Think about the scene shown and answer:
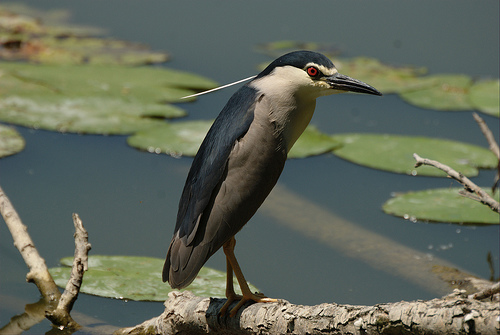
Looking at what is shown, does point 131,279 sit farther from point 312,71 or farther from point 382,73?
point 382,73

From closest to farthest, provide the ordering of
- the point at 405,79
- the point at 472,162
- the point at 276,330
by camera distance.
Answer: the point at 276,330, the point at 472,162, the point at 405,79

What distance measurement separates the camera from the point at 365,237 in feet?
12.0

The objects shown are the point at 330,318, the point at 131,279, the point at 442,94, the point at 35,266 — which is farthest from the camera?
the point at 442,94

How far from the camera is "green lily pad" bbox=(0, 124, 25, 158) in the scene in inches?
166

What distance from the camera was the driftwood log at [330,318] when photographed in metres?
1.63

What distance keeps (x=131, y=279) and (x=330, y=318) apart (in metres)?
1.30

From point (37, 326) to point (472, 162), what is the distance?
2968mm

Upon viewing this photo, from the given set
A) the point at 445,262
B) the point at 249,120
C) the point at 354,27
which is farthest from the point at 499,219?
the point at 354,27

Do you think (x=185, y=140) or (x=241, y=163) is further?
(x=185, y=140)

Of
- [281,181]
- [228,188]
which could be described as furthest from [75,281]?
[281,181]

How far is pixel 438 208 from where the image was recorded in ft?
12.5

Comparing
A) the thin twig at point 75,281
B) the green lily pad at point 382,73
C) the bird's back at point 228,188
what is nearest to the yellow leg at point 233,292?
the bird's back at point 228,188

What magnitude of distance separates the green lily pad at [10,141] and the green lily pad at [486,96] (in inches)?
141

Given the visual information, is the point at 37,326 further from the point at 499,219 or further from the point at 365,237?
the point at 499,219
